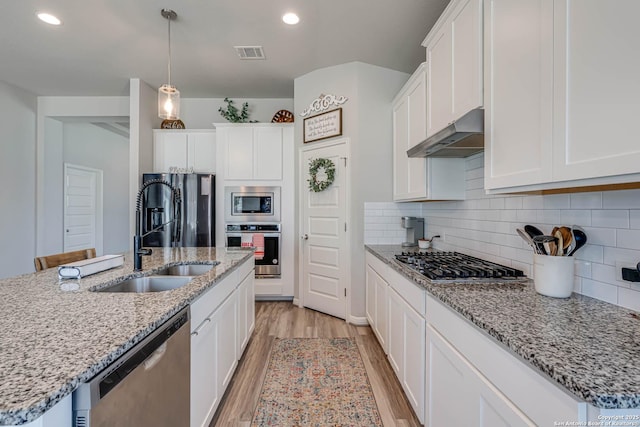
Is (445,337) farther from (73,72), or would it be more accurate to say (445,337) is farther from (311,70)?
(73,72)

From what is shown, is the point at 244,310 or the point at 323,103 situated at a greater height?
the point at 323,103

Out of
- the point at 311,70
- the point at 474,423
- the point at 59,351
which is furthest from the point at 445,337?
the point at 311,70

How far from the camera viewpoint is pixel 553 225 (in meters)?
1.49

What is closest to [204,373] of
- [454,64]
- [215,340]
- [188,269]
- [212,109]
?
[215,340]

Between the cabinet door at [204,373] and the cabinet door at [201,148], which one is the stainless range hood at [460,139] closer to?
the cabinet door at [204,373]

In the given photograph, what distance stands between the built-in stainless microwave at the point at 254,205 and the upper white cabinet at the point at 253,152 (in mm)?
180

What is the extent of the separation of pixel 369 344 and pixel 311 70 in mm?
3101

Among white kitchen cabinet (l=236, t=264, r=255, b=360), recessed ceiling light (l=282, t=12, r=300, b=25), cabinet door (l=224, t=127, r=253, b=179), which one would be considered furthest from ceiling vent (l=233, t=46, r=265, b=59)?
white kitchen cabinet (l=236, t=264, r=255, b=360)

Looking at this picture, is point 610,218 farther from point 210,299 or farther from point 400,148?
point 400,148

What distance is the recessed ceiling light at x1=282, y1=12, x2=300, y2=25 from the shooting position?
8.54 feet

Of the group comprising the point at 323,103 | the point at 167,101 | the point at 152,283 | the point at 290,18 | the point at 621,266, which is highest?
the point at 290,18

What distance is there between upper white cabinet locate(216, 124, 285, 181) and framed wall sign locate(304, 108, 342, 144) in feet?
1.70

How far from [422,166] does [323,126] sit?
5.05ft

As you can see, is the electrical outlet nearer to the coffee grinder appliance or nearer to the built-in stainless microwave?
the coffee grinder appliance
